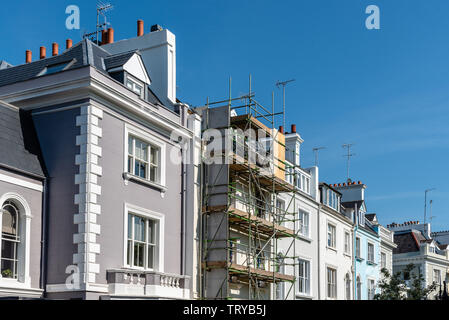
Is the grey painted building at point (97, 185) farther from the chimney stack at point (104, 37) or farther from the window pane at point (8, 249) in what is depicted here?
the chimney stack at point (104, 37)

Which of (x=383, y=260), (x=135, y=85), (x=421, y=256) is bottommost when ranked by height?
(x=383, y=260)

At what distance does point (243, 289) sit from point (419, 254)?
32.5 m

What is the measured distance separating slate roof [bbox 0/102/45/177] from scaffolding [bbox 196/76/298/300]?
728cm

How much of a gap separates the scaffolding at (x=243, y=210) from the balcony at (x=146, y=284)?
2185 mm

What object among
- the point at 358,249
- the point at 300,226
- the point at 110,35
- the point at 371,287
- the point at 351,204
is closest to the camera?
the point at 110,35

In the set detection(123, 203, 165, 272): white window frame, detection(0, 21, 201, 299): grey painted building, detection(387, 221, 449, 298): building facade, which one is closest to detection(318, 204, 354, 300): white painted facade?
detection(0, 21, 201, 299): grey painted building

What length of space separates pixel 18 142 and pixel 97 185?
2567 mm

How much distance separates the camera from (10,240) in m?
17.0

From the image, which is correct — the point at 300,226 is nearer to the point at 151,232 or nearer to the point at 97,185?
the point at 151,232

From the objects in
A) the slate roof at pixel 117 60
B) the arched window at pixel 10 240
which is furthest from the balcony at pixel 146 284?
the slate roof at pixel 117 60

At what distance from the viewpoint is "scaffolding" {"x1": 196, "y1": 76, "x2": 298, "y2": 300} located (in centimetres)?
2367

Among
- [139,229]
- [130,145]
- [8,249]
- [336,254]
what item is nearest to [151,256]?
[139,229]

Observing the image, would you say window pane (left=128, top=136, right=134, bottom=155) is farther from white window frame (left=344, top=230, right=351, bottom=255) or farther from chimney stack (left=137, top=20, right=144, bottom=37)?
white window frame (left=344, top=230, right=351, bottom=255)
